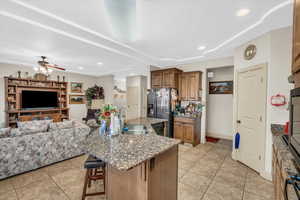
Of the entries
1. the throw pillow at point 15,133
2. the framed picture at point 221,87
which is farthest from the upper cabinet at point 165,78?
the throw pillow at point 15,133

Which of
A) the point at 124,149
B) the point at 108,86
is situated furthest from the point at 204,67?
the point at 108,86

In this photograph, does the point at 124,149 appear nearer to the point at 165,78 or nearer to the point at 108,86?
the point at 165,78

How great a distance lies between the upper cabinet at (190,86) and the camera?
4.16 m

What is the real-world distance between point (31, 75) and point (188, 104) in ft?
20.5

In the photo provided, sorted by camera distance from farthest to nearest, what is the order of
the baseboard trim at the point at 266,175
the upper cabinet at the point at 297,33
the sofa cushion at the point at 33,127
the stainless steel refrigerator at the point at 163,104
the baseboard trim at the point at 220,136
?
the baseboard trim at the point at 220,136
the stainless steel refrigerator at the point at 163,104
the sofa cushion at the point at 33,127
the baseboard trim at the point at 266,175
the upper cabinet at the point at 297,33

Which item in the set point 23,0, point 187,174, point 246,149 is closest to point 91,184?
point 187,174

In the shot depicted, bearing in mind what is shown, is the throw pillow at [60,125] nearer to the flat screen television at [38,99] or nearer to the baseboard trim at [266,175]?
the flat screen television at [38,99]

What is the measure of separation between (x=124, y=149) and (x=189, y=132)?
3.00 m

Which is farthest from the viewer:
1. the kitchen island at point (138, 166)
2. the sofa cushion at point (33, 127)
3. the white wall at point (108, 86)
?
the white wall at point (108, 86)

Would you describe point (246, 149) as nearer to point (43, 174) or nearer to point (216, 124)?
point (216, 124)

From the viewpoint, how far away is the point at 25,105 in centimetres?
497

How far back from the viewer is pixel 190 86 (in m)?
4.30

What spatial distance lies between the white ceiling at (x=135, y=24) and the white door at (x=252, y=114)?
2.58ft

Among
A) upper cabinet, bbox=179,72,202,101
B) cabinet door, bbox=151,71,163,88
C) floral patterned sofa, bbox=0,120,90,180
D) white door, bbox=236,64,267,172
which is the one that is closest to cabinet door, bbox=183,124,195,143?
upper cabinet, bbox=179,72,202,101
